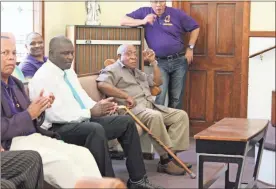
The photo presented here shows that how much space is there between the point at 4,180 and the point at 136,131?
4.77ft

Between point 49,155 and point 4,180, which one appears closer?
point 4,180

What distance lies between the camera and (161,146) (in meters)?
4.22

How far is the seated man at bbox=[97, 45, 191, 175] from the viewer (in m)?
4.30

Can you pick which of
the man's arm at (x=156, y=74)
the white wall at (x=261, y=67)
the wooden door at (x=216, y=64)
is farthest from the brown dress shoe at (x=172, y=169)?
the wooden door at (x=216, y=64)

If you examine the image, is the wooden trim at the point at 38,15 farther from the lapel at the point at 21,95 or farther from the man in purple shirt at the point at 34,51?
the lapel at the point at 21,95

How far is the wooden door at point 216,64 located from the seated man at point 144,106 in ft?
5.36

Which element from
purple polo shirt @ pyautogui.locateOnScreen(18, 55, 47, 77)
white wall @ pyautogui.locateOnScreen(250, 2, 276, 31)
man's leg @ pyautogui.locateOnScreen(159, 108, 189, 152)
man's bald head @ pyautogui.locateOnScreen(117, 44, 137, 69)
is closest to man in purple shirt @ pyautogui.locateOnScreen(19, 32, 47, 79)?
purple polo shirt @ pyautogui.locateOnScreen(18, 55, 47, 77)

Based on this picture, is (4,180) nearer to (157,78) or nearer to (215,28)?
(157,78)

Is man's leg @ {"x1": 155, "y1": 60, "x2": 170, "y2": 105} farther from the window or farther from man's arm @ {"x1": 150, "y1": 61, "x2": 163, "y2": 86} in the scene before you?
the window

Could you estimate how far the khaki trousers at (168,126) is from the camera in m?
4.28

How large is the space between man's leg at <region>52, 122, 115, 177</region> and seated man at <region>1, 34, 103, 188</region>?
0.30 metres

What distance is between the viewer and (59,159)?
287 centimetres

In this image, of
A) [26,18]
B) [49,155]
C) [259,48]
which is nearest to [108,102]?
[49,155]

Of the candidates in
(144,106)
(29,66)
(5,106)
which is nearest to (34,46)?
(29,66)
